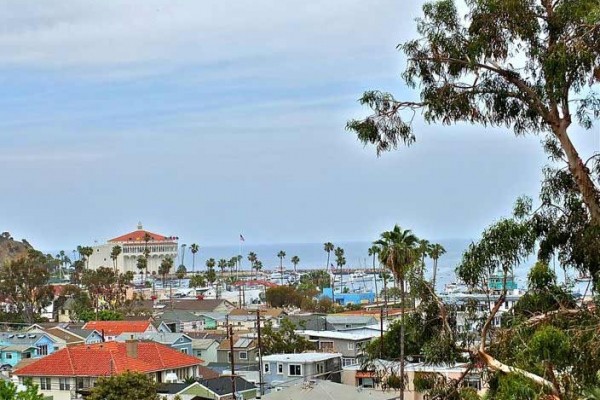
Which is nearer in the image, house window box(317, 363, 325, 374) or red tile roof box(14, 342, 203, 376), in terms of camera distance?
red tile roof box(14, 342, 203, 376)

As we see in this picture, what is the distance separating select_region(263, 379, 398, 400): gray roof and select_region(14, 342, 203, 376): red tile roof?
9.38m

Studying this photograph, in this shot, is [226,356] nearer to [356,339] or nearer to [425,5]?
[356,339]

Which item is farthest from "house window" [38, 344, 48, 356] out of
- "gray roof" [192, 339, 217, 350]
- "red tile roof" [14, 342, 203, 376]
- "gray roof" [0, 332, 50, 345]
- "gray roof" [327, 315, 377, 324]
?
"gray roof" [327, 315, 377, 324]

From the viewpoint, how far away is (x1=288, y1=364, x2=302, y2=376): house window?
49062 mm

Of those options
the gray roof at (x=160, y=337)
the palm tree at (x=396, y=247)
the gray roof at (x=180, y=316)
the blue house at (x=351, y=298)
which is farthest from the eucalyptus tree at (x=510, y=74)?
the blue house at (x=351, y=298)

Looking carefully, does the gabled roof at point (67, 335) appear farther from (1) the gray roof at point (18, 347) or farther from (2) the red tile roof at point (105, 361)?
(2) the red tile roof at point (105, 361)

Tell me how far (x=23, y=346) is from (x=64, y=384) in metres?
18.0

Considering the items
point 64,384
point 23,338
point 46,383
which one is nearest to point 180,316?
point 23,338

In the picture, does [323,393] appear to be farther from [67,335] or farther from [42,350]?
[67,335]

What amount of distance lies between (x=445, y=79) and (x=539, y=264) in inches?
133

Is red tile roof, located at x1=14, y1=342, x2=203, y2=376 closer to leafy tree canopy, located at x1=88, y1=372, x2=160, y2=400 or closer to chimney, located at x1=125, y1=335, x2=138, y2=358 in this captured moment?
chimney, located at x1=125, y1=335, x2=138, y2=358

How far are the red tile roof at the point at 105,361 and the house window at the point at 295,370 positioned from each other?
513 centimetres

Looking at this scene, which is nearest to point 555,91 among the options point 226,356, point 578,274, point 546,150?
point 546,150

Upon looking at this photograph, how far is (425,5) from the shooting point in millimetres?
16250
